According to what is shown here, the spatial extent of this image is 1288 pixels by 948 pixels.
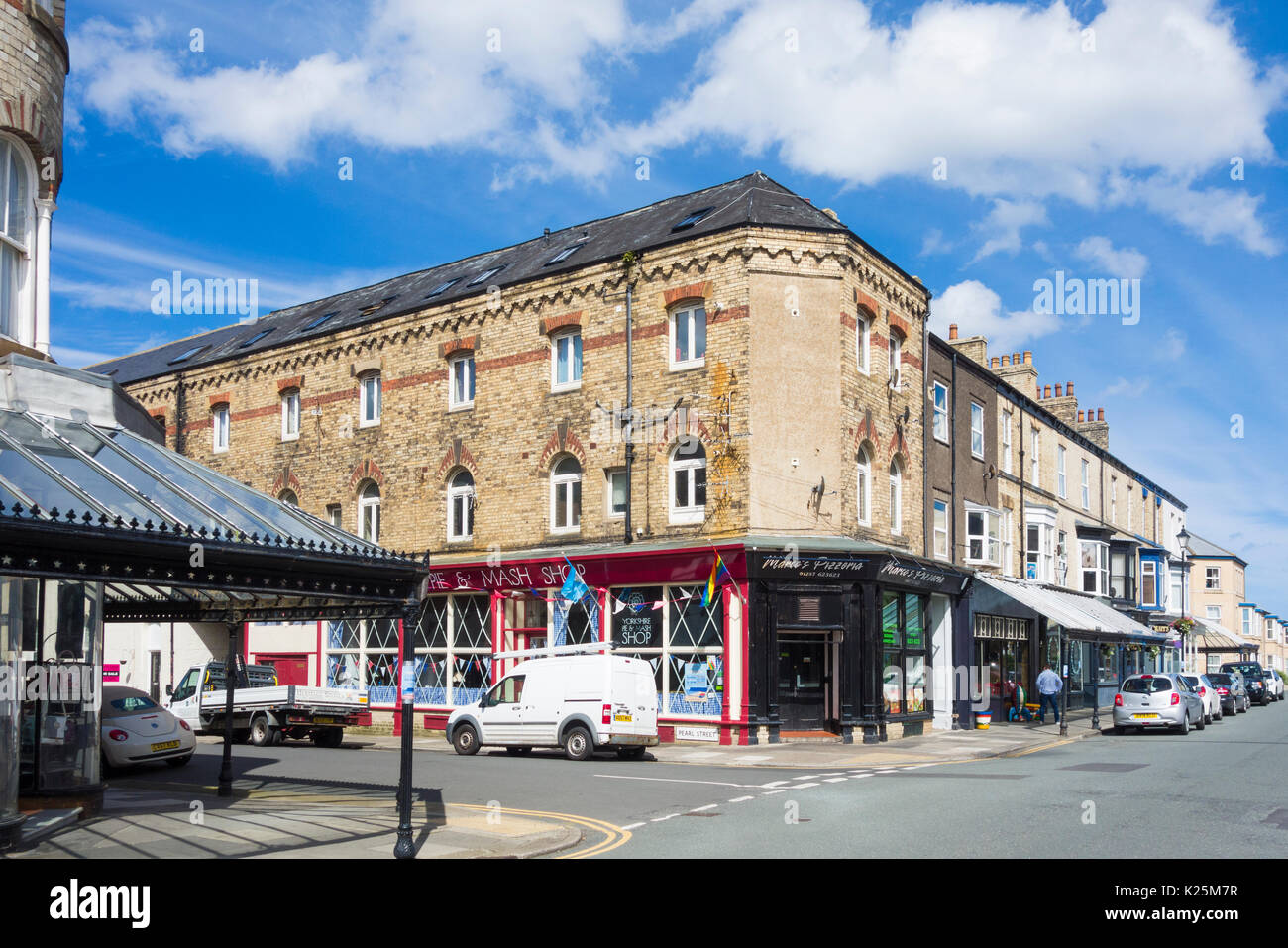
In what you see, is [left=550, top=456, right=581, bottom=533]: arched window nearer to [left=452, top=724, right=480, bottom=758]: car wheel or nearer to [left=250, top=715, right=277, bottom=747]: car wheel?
[left=452, top=724, right=480, bottom=758]: car wheel

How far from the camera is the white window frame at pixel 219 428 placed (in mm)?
35375

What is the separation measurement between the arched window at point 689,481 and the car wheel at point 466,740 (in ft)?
20.6

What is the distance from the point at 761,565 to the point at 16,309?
15056 mm

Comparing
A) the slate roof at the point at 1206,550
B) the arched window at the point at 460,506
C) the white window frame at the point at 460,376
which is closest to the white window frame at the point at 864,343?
the white window frame at the point at 460,376

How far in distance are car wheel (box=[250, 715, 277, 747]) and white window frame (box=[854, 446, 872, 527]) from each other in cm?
1411

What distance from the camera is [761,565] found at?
23453mm

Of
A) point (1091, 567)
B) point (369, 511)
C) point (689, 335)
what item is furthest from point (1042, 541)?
point (369, 511)

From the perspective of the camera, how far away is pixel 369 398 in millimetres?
31828

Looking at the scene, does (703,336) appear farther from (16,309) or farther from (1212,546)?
(1212,546)

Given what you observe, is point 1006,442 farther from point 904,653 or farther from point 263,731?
point 263,731

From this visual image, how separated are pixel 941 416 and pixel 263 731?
18.7 meters

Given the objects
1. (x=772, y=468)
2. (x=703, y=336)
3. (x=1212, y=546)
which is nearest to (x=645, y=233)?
(x=703, y=336)

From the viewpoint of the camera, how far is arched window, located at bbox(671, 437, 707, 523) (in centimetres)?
2486

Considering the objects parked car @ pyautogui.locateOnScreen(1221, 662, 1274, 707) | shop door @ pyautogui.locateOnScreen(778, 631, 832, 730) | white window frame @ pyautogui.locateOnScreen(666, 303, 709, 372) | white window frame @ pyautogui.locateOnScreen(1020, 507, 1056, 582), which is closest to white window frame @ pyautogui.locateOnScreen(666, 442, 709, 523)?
white window frame @ pyautogui.locateOnScreen(666, 303, 709, 372)
